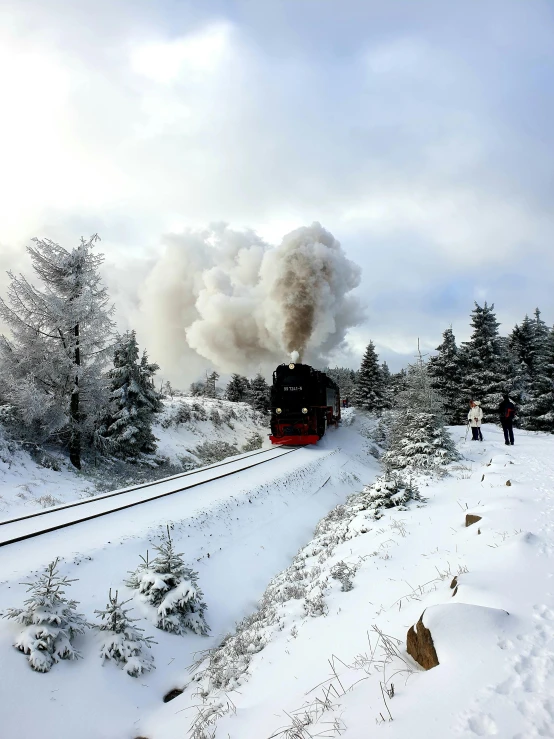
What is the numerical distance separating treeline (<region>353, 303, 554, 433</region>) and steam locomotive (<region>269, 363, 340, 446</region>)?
5.95m

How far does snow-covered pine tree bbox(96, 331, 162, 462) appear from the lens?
739 inches

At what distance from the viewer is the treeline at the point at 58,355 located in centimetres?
1509

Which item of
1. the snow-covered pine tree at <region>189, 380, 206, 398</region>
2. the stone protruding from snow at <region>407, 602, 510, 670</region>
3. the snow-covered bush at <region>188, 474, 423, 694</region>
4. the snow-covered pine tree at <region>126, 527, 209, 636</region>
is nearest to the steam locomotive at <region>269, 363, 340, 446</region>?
the snow-covered bush at <region>188, 474, 423, 694</region>

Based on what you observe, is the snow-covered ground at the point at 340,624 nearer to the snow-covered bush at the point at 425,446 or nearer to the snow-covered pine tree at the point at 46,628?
the snow-covered pine tree at the point at 46,628

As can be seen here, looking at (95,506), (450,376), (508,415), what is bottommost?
(95,506)

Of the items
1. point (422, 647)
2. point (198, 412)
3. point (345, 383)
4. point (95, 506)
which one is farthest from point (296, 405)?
point (345, 383)

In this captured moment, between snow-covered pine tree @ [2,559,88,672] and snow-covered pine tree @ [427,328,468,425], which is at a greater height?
snow-covered pine tree @ [427,328,468,425]

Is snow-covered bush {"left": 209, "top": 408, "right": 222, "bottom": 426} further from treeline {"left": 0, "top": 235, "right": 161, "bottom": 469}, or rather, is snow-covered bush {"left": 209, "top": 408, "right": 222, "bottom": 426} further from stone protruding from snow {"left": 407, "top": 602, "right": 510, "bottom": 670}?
stone protruding from snow {"left": 407, "top": 602, "right": 510, "bottom": 670}

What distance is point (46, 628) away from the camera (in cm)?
477

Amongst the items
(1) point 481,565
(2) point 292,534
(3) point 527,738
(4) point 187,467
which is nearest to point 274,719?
(3) point 527,738

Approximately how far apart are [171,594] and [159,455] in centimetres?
1691

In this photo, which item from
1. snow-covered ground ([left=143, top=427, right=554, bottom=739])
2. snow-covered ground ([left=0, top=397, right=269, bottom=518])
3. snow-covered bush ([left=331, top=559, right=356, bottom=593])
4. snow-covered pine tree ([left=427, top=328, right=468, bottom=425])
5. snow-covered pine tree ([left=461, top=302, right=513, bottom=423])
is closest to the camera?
snow-covered ground ([left=143, top=427, right=554, bottom=739])

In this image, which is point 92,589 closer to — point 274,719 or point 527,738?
point 274,719

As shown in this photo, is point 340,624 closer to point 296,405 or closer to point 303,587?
point 303,587
